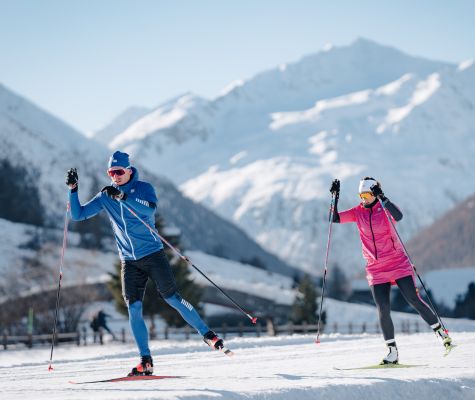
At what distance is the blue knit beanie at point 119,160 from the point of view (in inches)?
359

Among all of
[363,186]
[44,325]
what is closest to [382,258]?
[363,186]

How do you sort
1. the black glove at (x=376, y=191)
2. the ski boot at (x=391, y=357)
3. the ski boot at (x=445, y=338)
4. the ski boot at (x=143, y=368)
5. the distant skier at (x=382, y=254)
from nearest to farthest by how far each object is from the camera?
the ski boot at (x=143, y=368) < the ski boot at (x=391, y=357) < the black glove at (x=376, y=191) < the distant skier at (x=382, y=254) < the ski boot at (x=445, y=338)

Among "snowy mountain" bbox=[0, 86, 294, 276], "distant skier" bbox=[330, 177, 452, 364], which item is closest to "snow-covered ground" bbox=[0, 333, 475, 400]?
"distant skier" bbox=[330, 177, 452, 364]

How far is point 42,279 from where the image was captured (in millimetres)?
66625

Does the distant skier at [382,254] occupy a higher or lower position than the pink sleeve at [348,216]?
lower

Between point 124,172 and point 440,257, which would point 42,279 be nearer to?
point 124,172

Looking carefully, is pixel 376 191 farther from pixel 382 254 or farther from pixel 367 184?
pixel 382 254

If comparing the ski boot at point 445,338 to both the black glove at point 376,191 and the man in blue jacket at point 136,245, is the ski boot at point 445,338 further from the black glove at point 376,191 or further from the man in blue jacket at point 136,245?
the man in blue jacket at point 136,245

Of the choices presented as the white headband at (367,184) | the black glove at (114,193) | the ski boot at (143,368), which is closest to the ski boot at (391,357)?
the white headband at (367,184)

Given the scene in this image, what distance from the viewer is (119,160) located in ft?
30.0

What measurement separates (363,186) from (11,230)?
92.4 metres

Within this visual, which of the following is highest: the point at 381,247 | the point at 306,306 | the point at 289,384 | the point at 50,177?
the point at 50,177

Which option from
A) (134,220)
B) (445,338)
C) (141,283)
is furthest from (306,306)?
(134,220)

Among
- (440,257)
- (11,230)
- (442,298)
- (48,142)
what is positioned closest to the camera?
(442,298)
